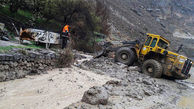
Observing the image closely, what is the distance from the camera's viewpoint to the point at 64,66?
676 centimetres

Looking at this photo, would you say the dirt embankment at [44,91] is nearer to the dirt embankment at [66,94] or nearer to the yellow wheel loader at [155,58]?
the dirt embankment at [66,94]

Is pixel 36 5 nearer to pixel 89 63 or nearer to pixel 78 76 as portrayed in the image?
pixel 89 63

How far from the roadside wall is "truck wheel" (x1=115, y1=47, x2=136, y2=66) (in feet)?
16.6

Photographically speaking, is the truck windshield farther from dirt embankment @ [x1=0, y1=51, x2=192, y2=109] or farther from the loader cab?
dirt embankment @ [x1=0, y1=51, x2=192, y2=109]

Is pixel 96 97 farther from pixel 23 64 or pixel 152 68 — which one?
pixel 152 68

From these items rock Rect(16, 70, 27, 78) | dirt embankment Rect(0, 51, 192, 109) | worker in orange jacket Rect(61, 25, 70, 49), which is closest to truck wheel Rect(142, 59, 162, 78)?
dirt embankment Rect(0, 51, 192, 109)

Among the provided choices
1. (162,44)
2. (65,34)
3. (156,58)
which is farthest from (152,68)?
(65,34)

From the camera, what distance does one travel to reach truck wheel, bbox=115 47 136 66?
9.95 meters

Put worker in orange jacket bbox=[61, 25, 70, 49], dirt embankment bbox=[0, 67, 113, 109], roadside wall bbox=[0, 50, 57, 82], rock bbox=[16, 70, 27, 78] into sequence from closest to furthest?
dirt embankment bbox=[0, 67, 113, 109]
roadside wall bbox=[0, 50, 57, 82]
rock bbox=[16, 70, 27, 78]
worker in orange jacket bbox=[61, 25, 70, 49]

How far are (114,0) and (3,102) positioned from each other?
38404 millimetres

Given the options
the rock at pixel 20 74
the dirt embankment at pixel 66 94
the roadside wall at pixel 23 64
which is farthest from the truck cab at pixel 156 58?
the rock at pixel 20 74

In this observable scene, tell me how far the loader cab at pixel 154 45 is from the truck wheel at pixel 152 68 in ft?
2.04

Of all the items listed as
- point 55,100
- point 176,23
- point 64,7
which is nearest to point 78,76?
point 55,100

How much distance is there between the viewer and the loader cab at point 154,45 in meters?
9.22
